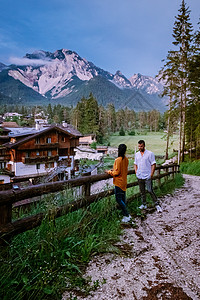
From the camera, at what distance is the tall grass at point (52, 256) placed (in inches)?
83.0

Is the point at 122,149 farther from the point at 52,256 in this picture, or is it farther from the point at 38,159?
the point at 38,159

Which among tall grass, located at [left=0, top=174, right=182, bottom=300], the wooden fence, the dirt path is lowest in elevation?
the dirt path

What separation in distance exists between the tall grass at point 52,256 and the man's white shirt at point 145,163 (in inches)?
82.6

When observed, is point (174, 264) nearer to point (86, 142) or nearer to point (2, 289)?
point (2, 289)

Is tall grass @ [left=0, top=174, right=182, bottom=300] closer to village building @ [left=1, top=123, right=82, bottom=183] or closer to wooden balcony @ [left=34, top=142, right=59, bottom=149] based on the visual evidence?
village building @ [left=1, top=123, right=82, bottom=183]

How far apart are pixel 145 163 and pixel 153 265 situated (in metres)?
2.93

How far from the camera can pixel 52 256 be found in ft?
8.47

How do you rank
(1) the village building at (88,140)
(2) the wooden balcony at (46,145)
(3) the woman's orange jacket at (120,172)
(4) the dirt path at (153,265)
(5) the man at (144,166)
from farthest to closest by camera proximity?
(1) the village building at (88,140) < (2) the wooden balcony at (46,145) < (5) the man at (144,166) < (3) the woman's orange jacket at (120,172) < (4) the dirt path at (153,265)

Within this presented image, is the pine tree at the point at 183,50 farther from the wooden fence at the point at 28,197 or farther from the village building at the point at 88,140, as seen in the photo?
the village building at the point at 88,140

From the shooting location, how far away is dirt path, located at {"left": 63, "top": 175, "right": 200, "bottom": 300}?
2279 mm

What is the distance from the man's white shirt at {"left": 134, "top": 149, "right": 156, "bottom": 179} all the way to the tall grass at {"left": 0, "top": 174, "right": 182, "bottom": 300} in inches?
82.6

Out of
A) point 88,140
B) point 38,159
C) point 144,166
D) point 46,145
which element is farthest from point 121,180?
point 88,140

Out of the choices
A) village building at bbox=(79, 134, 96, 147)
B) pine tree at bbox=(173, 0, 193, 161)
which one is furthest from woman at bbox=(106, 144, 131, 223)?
village building at bbox=(79, 134, 96, 147)

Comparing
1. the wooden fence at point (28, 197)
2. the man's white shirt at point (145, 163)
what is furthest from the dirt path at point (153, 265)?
the man's white shirt at point (145, 163)
